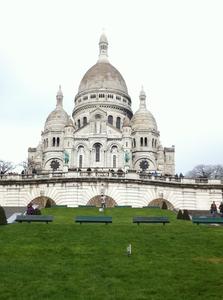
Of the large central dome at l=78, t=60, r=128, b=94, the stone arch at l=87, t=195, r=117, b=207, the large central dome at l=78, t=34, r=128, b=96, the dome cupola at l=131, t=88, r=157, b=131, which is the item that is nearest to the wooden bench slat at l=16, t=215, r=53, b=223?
the stone arch at l=87, t=195, r=117, b=207

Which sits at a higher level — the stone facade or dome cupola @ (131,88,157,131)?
dome cupola @ (131,88,157,131)

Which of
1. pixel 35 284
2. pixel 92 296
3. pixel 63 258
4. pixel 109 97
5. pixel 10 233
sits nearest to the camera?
pixel 92 296

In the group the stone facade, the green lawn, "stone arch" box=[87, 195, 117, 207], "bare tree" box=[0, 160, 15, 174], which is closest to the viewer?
the green lawn

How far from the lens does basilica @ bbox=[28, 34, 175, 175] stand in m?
98.1

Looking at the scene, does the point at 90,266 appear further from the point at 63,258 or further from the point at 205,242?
the point at 205,242

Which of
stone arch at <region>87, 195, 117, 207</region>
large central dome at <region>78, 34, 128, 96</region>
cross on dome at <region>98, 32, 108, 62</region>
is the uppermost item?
cross on dome at <region>98, 32, 108, 62</region>

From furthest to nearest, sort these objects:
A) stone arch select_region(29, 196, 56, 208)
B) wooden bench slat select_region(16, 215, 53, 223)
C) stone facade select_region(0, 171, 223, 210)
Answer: stone arch select_region(29, 196, 56, 208) < stone facade select_region(0, 171, 223, 210) < wooden bench slat select_region(16, 215, 53, 223)

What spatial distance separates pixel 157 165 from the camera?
105m

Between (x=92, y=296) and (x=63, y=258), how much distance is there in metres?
5.44

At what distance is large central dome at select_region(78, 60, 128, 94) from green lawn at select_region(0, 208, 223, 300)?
280 ft

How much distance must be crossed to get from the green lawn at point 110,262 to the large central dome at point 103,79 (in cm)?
8534

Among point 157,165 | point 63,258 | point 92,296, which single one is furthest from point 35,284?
point 157,165

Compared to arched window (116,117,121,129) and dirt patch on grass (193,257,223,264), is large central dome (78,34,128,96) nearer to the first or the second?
arched window (116,117,121,129)

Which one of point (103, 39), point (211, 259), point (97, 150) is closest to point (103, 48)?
point (103, 39)
